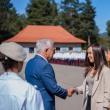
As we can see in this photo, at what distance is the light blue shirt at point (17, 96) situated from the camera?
3955mm

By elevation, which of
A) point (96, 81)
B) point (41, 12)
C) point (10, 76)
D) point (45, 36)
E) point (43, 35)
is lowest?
point (96, 81)

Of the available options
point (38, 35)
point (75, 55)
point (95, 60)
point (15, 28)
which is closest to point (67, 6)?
point (15, 28)

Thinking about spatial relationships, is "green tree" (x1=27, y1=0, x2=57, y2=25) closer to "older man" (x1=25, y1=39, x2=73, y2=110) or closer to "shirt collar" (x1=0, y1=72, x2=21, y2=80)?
"older man" (x1=25, y1=39, x2=73, y2=110)

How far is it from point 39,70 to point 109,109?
97 centimetres

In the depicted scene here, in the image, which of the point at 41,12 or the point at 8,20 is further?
the point at 41,12

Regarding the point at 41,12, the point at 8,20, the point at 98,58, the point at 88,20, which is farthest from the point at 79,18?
the point at 98,58

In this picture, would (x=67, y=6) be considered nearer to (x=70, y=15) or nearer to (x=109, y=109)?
(x=70, y=15)

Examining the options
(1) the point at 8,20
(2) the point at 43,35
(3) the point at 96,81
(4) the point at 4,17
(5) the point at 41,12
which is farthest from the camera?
(5) the point at 41,12

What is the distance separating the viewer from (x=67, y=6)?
120 metres

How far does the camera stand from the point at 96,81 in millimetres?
6348

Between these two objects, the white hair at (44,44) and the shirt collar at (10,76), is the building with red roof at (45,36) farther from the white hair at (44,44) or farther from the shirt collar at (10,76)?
the shirt collar at (10,76)

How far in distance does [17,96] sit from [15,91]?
5cm

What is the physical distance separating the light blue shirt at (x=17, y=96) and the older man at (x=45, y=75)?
2139mm

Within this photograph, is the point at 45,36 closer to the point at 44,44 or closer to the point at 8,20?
the point at 8,20
